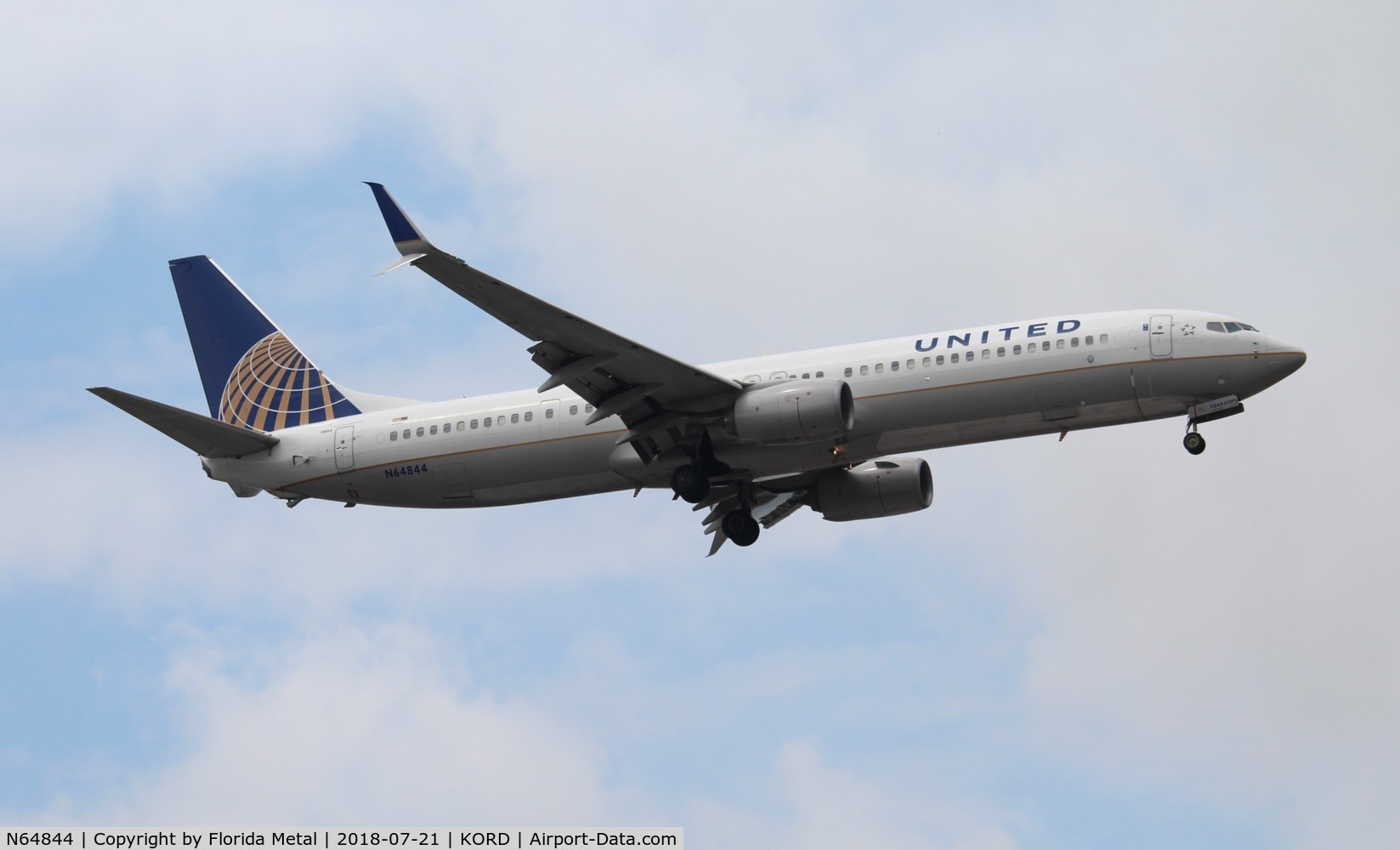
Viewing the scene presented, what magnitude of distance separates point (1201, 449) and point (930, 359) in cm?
640

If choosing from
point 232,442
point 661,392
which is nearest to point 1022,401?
point 661,392

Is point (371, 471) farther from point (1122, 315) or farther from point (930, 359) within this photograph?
point (1122, 315)

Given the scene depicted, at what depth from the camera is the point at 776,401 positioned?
3650cm

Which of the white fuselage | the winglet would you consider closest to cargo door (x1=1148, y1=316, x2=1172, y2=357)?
the white fuselage

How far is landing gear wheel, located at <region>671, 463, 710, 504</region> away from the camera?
38.7 m

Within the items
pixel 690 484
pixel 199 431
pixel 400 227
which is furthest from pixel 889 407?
pixel 199 431

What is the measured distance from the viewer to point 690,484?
38.8 m

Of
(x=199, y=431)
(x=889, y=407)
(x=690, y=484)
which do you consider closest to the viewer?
(x=889, y=407)

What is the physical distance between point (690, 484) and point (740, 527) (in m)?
4.02

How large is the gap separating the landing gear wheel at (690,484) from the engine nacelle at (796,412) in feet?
6.66

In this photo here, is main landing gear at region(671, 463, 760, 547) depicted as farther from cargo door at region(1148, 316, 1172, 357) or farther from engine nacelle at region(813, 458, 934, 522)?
cargo door at region(1148, 316, 1172, 357)

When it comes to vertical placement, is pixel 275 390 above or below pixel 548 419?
above

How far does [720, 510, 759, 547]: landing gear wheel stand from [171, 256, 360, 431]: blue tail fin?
34.1ft

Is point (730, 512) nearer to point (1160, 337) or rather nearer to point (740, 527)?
point (740, 527)
